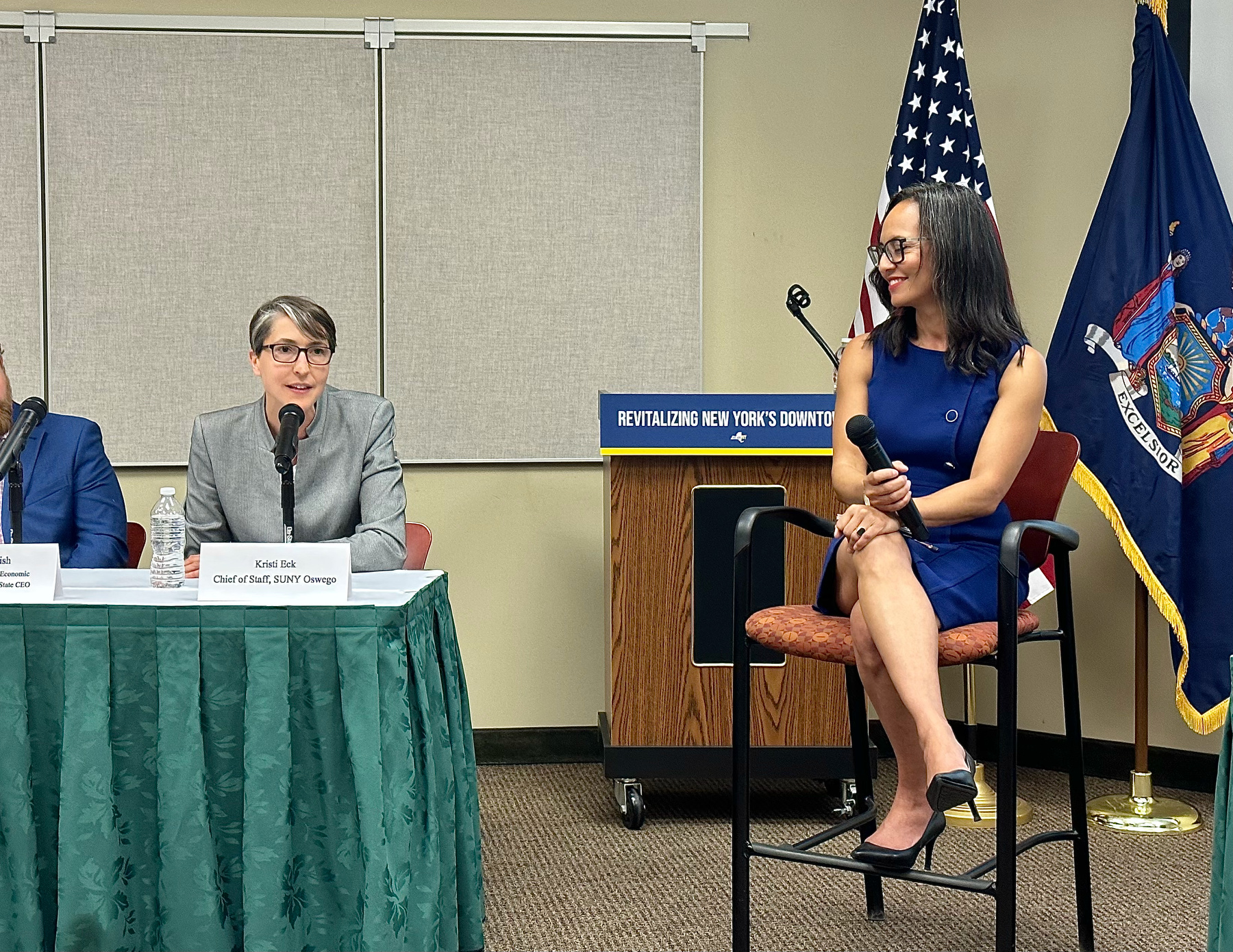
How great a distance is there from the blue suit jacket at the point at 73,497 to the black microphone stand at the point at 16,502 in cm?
58

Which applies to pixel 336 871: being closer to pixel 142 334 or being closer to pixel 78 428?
pixel 78 428

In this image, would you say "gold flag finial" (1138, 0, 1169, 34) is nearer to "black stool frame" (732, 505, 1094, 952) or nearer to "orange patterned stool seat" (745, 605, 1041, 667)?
"black stool frame" (732, 505, 1094, 952)

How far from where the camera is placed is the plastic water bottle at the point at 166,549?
6.67 ft

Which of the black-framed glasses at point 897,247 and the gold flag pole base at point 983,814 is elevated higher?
the black-framed glasses at point 897,247

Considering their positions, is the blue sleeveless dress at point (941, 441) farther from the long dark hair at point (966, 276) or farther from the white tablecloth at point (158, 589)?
the white tablecloth at point (158, 589)

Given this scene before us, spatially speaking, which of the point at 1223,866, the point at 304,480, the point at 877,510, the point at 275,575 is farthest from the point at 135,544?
the point at 1223,866

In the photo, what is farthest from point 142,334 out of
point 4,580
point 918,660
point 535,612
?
point 918,660

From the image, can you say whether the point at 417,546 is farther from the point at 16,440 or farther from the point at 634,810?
the point at 16,440

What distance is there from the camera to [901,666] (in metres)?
2.08

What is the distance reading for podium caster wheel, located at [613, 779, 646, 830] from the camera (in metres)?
3.28

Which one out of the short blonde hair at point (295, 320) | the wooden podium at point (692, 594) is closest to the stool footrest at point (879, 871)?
the wooden podium at point (692, 594)

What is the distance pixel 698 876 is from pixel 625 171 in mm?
2234

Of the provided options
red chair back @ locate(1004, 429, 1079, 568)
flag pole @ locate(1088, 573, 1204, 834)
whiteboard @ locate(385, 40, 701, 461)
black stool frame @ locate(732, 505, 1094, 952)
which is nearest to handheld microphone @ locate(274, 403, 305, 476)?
black stool frame @ locate(732, 505, 1094, 952)

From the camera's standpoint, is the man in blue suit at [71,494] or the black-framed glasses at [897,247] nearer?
the black-framed glasses at [897,247]
